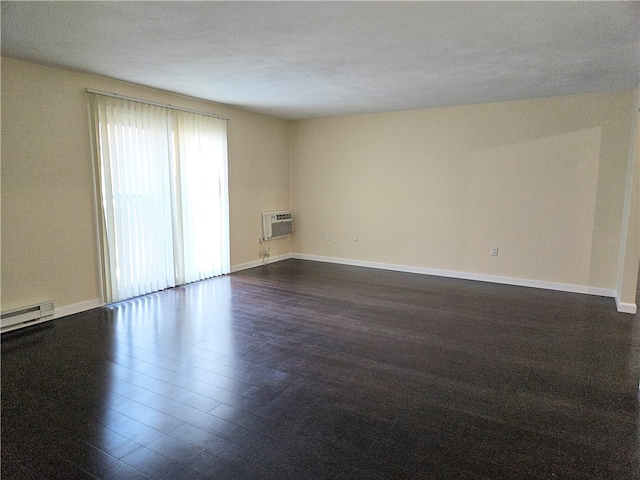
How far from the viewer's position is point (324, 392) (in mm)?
2408

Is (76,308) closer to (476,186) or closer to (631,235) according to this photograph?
(476,186)

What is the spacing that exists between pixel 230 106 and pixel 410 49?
3.17 m

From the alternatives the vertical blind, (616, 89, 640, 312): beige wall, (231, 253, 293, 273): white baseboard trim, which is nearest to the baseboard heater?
the vertical blind

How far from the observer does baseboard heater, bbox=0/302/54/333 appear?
10.8 feet

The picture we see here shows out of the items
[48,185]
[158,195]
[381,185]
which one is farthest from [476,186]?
[48,185]

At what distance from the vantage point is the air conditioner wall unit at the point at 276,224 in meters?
6.29

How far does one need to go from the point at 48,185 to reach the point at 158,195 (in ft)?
3.71

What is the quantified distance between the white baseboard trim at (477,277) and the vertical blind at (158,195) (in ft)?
6.36

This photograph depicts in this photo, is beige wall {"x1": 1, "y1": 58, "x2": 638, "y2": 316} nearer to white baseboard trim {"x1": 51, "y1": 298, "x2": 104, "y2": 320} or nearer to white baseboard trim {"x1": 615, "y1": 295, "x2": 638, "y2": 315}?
white baseboard trim {"x1": 51, "y1": 298, "x2": 104, "y2": 320}

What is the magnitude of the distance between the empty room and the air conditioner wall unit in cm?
6

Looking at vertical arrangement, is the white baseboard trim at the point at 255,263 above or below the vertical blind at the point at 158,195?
below

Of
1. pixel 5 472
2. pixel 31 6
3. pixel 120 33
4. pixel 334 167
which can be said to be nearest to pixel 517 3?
pixel 120 33

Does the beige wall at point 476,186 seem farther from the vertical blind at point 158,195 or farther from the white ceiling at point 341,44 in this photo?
the vertical blind at point 158,195

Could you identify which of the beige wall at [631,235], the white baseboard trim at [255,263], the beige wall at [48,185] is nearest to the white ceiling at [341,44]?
the beige wall at [48,185]
